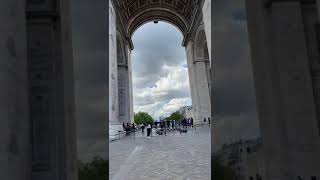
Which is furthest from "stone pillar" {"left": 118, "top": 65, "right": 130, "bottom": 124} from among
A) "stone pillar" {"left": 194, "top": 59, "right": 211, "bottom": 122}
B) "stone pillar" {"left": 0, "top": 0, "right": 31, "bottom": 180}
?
"stone pillar" {"left": 0, "top": 0, "right": 31, "bottom": 180}

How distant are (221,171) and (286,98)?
5.60 ft

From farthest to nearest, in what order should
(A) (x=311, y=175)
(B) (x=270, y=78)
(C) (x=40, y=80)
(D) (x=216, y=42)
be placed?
1. (D) (x=216, y=42)
2. (C) (x=40, y=80)
3. (B) (x=270, y=78)
4. (A) (x=311, y=175)

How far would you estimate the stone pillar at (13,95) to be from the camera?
6.77ft

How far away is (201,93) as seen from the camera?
3034 centimetres

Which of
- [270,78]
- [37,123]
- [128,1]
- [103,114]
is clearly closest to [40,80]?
[37,123]

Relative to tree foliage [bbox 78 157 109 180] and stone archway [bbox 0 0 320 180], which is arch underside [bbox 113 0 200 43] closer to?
tree foliage [bbox 78 157 109 180]

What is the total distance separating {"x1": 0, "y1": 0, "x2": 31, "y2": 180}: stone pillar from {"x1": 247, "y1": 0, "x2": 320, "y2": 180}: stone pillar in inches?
72.2

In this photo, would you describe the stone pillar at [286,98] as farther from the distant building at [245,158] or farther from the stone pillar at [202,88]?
the stone pillar at [202,88]

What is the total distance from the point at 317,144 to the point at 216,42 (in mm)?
1888

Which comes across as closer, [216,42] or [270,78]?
[270,78]

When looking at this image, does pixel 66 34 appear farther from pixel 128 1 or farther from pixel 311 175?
pixel 128 1

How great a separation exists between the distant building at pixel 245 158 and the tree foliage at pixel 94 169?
143 centimetres

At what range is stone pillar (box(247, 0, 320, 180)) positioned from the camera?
265 centimetres

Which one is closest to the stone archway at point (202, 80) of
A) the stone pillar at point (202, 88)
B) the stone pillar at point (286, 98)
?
the stone pillar at point (202, 88)
